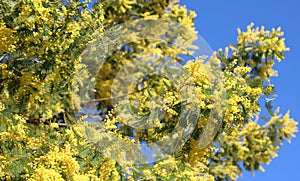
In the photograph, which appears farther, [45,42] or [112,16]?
[112,16]

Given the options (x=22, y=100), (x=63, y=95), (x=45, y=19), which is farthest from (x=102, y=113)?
(x=45, y=19)

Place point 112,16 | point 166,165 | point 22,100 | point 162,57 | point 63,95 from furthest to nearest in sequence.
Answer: point 112,16 < point 162,57 < point 63,95 < point 22,100 < point 166,165

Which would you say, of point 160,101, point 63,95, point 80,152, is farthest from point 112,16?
point 80,152

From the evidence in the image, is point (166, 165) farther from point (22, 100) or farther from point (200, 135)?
point (22, 100)

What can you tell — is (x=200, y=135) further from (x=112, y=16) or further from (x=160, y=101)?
(x=112, y=16)

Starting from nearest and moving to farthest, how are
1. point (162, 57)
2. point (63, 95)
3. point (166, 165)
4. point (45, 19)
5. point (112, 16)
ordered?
point (166, 165) < point (45, 19) < point (63, 95) < point (162, 57) < point (112, 16)

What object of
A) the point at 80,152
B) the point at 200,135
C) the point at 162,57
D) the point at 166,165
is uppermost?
the point at 162,57

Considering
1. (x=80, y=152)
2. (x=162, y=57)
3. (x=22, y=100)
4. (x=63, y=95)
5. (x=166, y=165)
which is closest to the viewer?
(x=80, y=152)

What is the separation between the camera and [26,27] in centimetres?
546

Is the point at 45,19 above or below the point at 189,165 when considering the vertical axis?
above

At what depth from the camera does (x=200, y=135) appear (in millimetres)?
5031

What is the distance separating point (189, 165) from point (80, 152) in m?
1.11

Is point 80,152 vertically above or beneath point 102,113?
beneath

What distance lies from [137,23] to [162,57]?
1.25 meters
